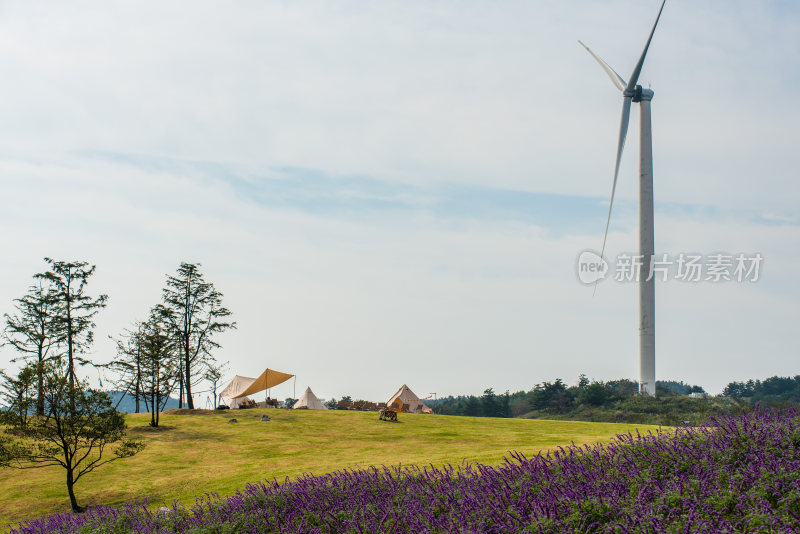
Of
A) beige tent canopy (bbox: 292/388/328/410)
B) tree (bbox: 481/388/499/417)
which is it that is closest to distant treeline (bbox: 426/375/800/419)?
tree (bbox: 481/388/499/417)

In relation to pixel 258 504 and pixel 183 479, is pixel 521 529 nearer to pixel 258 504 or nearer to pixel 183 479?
pixel 258 504

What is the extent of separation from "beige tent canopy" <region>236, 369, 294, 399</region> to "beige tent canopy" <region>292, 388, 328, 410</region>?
116 inches

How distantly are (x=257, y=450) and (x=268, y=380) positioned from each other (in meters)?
30.4

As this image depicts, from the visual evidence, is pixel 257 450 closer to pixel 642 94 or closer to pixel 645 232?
pixel 645 232

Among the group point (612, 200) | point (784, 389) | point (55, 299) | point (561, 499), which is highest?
point (612, 200)

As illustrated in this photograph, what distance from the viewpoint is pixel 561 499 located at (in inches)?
306

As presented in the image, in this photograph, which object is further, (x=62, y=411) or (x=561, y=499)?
(x=62, y=411)

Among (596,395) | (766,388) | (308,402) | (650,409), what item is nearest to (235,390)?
(308,402)

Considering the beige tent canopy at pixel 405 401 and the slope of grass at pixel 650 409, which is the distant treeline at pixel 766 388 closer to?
the slope of grass at pixel 650 409

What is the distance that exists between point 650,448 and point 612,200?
4074cm

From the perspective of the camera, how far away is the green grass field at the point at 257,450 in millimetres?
26703

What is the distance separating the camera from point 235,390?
68.6 metres

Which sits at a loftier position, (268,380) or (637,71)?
(637,71)

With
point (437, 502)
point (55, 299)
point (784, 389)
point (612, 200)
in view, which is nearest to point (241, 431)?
point (55, 299)
